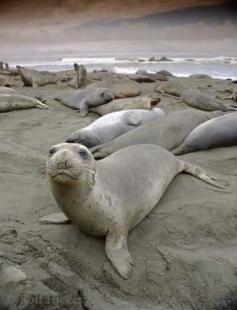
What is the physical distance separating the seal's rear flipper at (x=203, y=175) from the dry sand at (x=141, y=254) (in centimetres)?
6

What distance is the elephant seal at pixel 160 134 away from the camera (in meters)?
4.39

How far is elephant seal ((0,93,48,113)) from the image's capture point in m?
6.70

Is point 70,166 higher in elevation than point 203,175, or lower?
higher

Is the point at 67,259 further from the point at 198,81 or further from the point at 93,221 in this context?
the point at 198,81

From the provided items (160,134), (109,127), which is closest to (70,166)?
(160,134)

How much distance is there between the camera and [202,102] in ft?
21.5

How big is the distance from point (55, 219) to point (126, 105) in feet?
10.7

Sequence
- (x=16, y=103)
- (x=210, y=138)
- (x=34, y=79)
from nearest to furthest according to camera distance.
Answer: (x=210, y=138)
(x=16, y=103)
(x=34, y=79)

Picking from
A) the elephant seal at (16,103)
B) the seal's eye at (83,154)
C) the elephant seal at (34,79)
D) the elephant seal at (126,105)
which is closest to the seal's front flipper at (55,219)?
the seal's eye at (83,154)

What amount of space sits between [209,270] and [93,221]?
676 millimetres

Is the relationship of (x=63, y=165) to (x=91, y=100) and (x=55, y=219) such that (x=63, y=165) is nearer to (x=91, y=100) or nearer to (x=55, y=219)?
(x=55, y=219)

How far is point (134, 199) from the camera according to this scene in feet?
10.0

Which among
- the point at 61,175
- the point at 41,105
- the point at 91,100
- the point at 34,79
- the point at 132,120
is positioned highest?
the point at 61,175

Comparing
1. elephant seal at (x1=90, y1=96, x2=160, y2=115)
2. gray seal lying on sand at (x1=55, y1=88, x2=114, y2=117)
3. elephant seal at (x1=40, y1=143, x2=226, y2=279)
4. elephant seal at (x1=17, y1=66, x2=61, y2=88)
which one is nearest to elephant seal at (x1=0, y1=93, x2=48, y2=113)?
gray seal lying on sand at (x1=55, y1=88, x2=114, y2=117)
